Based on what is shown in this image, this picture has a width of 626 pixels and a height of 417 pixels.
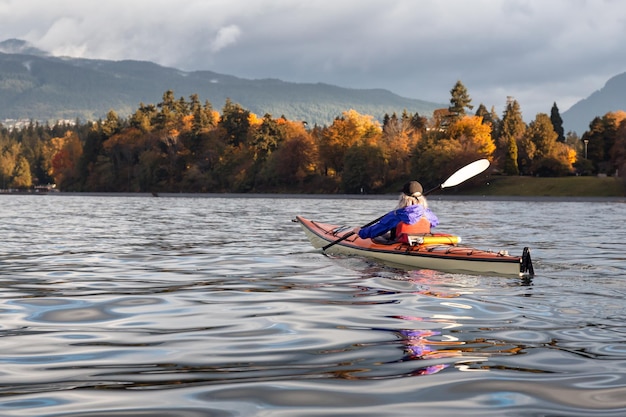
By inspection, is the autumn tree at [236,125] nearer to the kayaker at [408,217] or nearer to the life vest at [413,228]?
the kayaker at [408,217]

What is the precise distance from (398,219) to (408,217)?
0.86 ft

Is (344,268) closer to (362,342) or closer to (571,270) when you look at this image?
(571,270)

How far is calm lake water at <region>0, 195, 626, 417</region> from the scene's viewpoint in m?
5.75

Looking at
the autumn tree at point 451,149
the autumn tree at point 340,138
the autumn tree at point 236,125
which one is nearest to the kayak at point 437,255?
the autumn tree at point 451,149

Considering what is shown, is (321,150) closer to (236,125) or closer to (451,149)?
(451,149)

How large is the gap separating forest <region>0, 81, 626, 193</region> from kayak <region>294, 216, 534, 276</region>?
2905 inches

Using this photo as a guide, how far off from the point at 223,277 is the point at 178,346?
247 inches

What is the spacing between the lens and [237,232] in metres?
27.8

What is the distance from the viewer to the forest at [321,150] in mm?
97312

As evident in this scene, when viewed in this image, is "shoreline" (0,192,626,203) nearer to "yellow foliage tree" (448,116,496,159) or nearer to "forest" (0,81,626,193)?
"forest" (0,81,626,193)

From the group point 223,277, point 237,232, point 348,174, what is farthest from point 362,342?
point 348,174

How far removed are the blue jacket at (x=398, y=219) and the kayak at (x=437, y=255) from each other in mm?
207

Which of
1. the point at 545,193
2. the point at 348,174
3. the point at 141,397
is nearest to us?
the point at 141,397

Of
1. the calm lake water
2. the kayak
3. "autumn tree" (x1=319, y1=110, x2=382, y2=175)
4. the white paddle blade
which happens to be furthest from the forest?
the calm lake water
